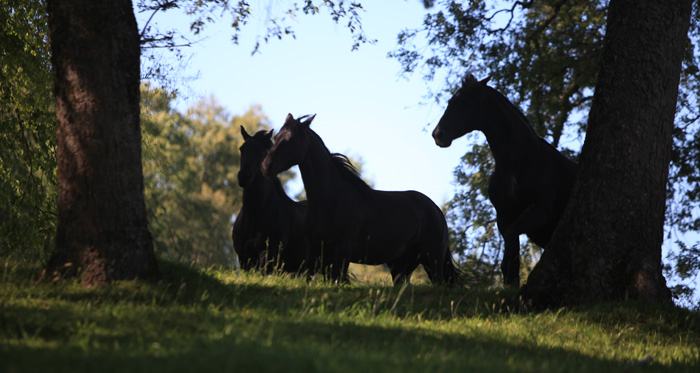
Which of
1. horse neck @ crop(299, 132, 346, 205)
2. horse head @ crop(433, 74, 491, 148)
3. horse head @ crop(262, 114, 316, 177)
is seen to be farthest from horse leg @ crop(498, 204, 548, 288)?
horse head @ crop(262, 114, 316, 177)

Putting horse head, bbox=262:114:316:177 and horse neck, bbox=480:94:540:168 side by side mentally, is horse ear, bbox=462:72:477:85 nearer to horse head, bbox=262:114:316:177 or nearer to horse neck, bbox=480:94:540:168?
horse neck, bbox=480:94:540:168

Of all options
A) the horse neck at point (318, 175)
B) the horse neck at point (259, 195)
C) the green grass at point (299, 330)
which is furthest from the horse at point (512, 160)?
the horse neck at point (259, 195)

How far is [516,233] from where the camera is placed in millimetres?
11039

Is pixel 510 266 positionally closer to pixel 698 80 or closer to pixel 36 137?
pixel 36 137

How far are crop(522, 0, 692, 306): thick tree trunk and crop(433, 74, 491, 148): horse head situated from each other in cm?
188

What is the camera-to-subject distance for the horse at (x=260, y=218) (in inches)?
528

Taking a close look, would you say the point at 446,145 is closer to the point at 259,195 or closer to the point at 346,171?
the point at 346,171

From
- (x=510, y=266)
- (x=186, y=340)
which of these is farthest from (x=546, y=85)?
(x=186, y=340)

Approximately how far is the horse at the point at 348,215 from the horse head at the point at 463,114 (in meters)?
1.78

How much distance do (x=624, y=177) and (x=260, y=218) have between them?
6.94 m

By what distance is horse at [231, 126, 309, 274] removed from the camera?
13414mm

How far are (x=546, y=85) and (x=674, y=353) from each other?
13.2m

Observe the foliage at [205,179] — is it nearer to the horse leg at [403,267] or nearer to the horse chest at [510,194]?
the horse leg at [403,267]

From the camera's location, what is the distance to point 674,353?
337 inches
